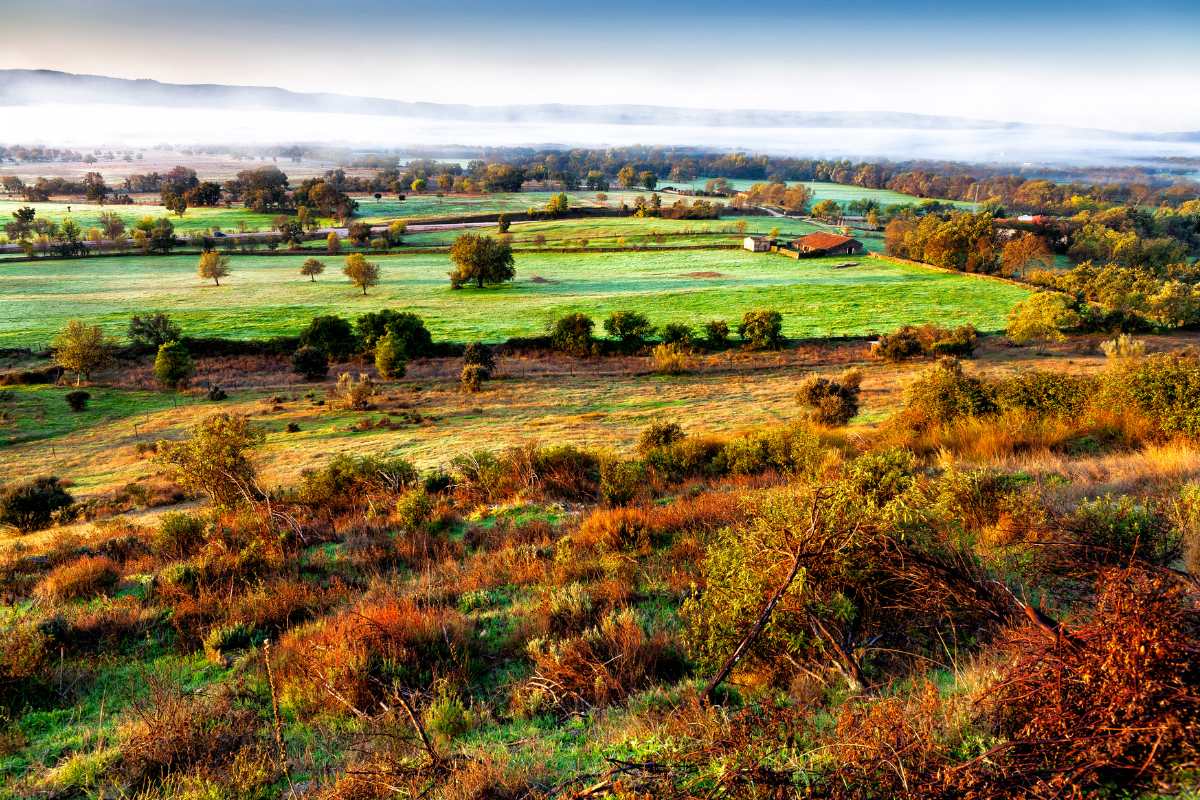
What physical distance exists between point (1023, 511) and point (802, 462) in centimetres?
584

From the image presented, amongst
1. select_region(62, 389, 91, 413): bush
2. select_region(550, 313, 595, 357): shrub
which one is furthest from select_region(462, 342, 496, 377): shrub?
select_region(62, 389, 91, 413): bush

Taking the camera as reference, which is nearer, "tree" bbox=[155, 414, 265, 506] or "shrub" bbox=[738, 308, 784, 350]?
"tree" bbox=[155, 414, 265, 506]

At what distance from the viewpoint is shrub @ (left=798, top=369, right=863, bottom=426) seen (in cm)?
2562

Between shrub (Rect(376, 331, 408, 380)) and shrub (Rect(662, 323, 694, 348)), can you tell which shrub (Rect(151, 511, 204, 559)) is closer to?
shrub (Rect(376, 331, 408, 380))

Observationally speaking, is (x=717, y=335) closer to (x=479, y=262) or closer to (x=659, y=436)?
(x=659, y=436)

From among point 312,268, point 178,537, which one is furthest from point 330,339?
point 178,537

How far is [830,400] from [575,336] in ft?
72.0

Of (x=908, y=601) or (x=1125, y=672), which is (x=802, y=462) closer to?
(x=908, y=601)

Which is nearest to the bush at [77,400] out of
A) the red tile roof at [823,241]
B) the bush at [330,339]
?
the bush at [330,339]

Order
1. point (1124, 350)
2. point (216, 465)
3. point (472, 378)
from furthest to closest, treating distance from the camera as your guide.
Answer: point (472, 378), point (1124, 350), point (216, 465)

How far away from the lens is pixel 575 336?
44594mm

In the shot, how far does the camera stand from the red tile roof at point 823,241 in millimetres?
83000

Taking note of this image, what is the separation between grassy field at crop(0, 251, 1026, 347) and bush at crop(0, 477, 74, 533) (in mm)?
30224

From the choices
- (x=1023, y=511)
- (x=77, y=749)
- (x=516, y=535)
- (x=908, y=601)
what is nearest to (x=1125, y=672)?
(x=908, y=601)
